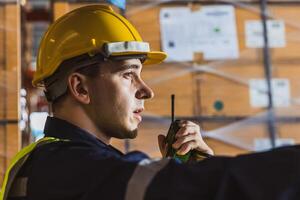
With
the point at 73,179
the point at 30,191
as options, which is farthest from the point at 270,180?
the point at 30,191

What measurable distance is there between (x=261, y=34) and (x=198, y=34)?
17.3 inches

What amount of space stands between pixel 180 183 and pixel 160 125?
2.47m

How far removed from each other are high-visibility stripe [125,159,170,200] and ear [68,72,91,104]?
1.77 feet

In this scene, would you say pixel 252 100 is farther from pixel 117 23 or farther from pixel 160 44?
pixel 117 23

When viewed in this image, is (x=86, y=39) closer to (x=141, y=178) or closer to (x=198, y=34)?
(x=141, y=178)

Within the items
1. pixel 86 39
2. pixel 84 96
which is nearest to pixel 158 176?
pixel 84 96

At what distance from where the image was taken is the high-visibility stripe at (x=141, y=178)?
136 centimetres

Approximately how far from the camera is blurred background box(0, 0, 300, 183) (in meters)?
3.78

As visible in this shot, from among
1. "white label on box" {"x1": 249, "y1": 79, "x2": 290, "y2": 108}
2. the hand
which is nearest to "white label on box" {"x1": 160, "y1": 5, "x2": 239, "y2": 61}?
"white label on box" {"x1": 249, "y1": 79, "x2": 290, "y2": 108}

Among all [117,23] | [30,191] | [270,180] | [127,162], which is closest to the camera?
[270,180]

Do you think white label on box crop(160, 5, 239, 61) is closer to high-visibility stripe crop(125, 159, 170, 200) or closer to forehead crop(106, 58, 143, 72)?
forehead crop(106, 58, 143, 72)

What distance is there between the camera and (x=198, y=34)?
3.77 metres

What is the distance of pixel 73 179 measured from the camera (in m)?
1.51

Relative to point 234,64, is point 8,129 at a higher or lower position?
lower
